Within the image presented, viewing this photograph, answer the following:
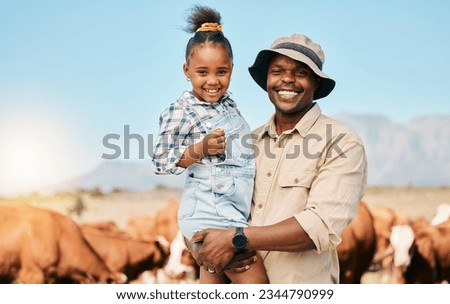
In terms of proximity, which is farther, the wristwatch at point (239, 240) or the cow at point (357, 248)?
the cow at point (357, 248)

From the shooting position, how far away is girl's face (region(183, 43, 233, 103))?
2348 millimetres

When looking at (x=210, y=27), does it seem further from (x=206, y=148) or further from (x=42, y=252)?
(x=42, y=252)

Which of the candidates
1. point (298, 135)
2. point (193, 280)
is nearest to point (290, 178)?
point (298, 135)

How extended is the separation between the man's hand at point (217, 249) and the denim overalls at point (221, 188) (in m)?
0.11

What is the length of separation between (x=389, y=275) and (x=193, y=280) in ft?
5.78

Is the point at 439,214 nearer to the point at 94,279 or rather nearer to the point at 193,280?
the point at 193,280

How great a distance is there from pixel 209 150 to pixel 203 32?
1.41 feet

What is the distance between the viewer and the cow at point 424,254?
630 cm

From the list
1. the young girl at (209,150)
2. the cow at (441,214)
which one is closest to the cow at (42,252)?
the cow at (441,214)

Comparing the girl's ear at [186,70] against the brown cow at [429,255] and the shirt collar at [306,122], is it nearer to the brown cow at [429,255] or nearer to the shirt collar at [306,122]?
the shirt collar at [306,122]

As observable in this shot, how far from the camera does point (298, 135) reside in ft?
7.48

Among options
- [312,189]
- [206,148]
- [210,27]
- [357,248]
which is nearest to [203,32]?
[210,27]

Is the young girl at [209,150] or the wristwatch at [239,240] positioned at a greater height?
the young girl at [209,150]

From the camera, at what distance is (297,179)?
222 centimetres
